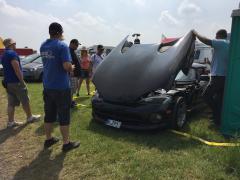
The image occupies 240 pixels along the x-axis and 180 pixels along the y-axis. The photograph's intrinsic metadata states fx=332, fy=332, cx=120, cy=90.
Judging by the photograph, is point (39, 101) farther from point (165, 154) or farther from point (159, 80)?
point (165, 154)

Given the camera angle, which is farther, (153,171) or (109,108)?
(109,108)

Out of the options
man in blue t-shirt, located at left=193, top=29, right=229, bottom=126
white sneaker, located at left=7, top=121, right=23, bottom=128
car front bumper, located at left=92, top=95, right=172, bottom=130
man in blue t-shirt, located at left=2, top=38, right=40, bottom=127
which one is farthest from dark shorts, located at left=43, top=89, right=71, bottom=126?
man in blue t-shirt, located at left=193, top=29, right=229, bottom=126

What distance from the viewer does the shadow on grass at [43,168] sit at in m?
4.62

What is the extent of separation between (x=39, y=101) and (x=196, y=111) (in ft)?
15.8

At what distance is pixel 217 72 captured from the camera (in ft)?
21.4

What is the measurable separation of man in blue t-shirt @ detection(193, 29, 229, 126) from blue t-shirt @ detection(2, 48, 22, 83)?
3.70 metres

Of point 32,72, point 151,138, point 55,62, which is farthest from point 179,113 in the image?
point 32,72

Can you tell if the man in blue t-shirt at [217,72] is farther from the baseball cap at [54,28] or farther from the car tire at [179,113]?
the baseball cap at [54,28]

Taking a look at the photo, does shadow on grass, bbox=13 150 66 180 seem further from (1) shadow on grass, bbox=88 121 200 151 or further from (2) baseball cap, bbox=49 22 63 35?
(2) baseball cap, bbox=49 22 63 35

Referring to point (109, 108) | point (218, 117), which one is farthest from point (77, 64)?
point (218, 117)

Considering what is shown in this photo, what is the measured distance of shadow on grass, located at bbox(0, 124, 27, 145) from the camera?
6.40 meters

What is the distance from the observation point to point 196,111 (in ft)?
25.1

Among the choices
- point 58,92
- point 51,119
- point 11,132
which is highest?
point 58,92

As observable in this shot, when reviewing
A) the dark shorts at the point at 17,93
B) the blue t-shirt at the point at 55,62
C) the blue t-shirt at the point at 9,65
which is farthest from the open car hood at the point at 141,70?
the blue t-shirt at the point at 9,65
